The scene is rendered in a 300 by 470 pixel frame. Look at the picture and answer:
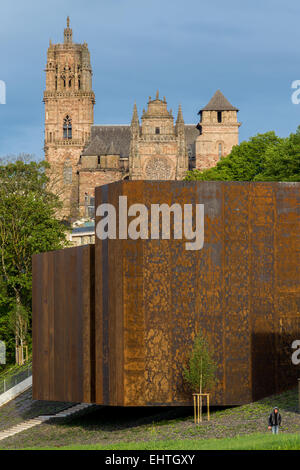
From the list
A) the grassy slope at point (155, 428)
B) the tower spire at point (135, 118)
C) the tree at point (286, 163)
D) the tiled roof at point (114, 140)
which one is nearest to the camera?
the grassy slope at point (155, 428)

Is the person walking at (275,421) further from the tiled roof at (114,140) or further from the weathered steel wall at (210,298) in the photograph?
the tiled roof at (114,140)

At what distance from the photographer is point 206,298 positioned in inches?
1099

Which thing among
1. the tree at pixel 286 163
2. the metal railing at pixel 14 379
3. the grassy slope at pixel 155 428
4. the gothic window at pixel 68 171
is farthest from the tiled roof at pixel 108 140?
the grassy slope at pixel 155 428

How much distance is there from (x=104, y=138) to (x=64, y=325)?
89.5m

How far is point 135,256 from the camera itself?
27.8m

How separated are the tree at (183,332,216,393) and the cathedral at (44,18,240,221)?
69420 mm

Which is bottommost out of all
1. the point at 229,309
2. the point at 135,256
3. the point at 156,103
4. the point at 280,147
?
the point at 229,309

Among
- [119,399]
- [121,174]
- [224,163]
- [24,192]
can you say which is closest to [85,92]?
[121,174]

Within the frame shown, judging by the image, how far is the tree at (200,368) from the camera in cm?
2667

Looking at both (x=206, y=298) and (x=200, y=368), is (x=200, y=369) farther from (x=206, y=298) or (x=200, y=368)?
(x=206, y=298)

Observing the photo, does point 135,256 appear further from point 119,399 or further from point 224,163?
point 224,163

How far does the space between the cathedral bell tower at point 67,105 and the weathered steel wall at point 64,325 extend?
86.0 m

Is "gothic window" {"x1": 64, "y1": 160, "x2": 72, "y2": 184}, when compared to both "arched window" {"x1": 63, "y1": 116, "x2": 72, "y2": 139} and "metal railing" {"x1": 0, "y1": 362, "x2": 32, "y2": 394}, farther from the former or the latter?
"metal railing" {"x1": 0, "y1": 362, "x2": 32, "y2": 394}

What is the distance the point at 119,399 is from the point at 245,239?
269 inches
